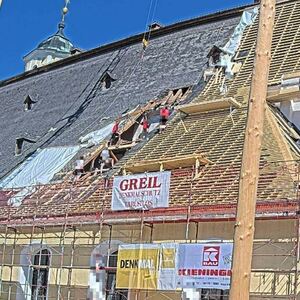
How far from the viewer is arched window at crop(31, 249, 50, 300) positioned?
19.7m

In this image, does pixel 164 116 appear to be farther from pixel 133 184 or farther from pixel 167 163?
pixel 133 184

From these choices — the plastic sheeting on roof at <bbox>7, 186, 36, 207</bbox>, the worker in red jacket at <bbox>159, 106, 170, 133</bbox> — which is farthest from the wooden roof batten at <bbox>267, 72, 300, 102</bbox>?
the plastic sheeting on roof at <bbox>7, 186, 36, 207</bbox>

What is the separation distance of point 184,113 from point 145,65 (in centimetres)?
609

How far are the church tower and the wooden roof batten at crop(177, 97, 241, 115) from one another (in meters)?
31.3

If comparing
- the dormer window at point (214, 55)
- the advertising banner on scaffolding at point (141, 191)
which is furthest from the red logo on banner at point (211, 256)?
the dormer window at point (214, 55)

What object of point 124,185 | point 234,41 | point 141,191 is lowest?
point 141,191

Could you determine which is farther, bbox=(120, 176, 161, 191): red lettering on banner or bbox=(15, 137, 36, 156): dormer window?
bbox=(15, 137, 36, 156): dormer window

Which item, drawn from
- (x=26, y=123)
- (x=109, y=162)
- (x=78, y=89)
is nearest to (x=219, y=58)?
(x=109, y=162)

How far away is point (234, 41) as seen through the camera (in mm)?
21000

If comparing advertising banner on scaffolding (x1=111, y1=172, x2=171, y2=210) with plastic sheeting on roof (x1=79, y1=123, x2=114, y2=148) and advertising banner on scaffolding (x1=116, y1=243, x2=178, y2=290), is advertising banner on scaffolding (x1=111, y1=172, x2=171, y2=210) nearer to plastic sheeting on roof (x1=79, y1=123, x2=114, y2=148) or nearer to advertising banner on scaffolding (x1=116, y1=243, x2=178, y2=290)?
advertising banner on scaffolding (x1=116, y1=243, x2=178, y2=290)

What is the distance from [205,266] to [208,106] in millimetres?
5043

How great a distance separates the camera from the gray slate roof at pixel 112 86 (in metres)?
22.9

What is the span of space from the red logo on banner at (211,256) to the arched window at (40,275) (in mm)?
6240

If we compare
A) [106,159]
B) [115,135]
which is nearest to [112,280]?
[106,159]
